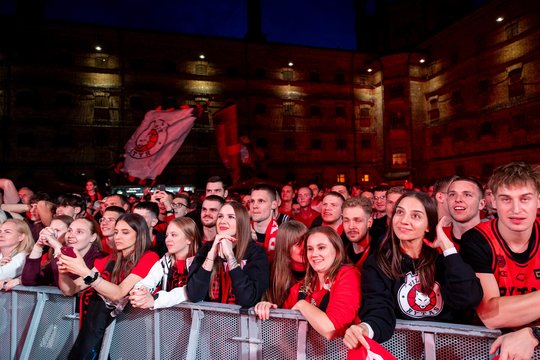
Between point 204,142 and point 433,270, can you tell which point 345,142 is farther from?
point 433,270

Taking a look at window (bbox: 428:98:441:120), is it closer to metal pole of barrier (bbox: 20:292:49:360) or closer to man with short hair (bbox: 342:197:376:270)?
man with short hair (bbox: 342:197:376:270)

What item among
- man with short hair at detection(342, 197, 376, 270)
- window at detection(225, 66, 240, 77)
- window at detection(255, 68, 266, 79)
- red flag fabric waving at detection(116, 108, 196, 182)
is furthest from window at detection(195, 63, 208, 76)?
man with short hair at detection(342, 197, 376, 270)

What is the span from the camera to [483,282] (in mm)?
2729

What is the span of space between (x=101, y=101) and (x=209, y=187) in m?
28.8

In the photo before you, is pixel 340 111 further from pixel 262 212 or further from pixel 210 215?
pixel 210 215

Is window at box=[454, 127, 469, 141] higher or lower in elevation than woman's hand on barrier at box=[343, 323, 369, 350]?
higher

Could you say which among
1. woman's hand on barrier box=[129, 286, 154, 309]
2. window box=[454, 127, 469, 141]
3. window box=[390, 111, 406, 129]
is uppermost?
window box=[390, 111, 406, 129]

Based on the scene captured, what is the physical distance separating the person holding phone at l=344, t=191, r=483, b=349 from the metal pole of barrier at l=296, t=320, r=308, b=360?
462mm

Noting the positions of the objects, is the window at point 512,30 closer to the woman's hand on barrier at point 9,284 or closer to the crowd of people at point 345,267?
the crowd of people at point 345,267

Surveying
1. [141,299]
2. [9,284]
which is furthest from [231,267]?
[9,284]

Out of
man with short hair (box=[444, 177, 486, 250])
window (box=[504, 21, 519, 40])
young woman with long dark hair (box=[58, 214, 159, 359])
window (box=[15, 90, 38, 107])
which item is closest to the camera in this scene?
young woman with long dark hair (box=[58, 214, 159, 359])

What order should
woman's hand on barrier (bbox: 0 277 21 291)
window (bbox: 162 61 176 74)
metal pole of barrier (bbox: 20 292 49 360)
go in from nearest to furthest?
metal pole of barrier (bbox: 20 292 49 360) < woman's hand on barrier (bbox: 0 277 21 291) < window (bbox: 162 61 176 74)

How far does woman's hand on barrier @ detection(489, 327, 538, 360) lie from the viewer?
7.77 feet

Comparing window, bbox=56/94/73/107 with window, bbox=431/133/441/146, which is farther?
window, bbox=431/133/441/146
